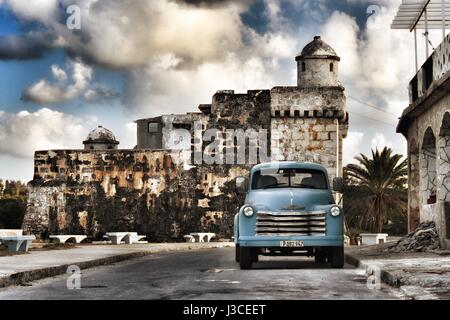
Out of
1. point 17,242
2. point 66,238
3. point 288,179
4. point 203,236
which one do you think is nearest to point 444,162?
point 288,179

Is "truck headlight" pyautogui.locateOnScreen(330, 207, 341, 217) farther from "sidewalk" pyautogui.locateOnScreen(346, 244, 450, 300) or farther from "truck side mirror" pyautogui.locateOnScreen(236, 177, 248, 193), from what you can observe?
"truck side mirror" pyautogui.locateOnScreen(236, 177, 248, 193)

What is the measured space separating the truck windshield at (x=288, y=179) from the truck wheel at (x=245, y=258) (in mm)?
1370

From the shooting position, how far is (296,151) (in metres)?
34.6

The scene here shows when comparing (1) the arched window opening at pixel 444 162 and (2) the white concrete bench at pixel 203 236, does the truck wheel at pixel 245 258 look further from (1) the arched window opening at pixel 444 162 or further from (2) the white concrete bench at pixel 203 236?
(2) the white concrete bench at pixel 203 236

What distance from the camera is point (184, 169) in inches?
1431

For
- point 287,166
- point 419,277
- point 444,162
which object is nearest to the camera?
point 419,277

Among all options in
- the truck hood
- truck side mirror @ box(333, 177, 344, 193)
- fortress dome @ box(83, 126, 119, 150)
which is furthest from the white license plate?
fortress dome @ box(83, 126, 119, 150)

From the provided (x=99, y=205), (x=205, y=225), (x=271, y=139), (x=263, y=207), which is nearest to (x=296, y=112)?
(x=271, y=139)

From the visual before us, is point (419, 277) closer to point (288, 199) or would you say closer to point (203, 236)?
point (288, 199)

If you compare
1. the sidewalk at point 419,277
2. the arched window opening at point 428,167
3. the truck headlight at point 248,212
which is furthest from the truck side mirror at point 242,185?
the arched window opening at point 428,167

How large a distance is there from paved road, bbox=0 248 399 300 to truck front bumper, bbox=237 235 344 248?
43 cm

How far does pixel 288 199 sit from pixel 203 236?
67.4ft

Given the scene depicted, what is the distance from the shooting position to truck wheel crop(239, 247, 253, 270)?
1391 cm

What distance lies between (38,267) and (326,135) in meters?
23.4
